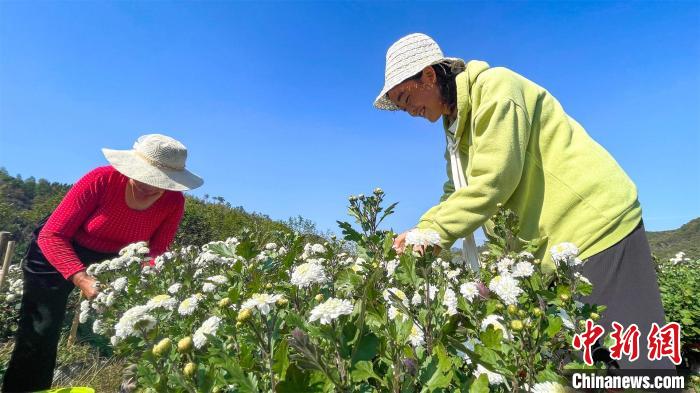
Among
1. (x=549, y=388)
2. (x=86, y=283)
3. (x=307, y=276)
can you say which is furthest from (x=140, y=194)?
(x=549, y=388)

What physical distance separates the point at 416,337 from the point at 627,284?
3.83ft

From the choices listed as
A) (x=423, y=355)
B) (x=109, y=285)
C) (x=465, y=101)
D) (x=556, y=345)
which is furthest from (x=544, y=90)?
(x=109, y=285)

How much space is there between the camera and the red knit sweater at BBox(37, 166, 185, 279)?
3.11m

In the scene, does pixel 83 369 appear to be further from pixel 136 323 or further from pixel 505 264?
pixel 505 264

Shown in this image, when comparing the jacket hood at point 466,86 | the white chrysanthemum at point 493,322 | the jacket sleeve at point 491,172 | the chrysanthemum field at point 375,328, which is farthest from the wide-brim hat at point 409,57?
the white chrysanthemum at point 493,322

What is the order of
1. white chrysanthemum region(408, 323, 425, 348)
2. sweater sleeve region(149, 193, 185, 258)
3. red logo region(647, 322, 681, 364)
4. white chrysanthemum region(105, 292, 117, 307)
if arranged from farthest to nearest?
1. sweater sleeve region(149, 193, 185, 258)
2. white chrysanthemum region(105, 292, 117, 307)
3. red logo region(647, 322, 681, 364)
4. white chrysanthemum region(408, 323, 425, 348)

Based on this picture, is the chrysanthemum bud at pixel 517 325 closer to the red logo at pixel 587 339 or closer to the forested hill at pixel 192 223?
the red logo at pixel 587 339

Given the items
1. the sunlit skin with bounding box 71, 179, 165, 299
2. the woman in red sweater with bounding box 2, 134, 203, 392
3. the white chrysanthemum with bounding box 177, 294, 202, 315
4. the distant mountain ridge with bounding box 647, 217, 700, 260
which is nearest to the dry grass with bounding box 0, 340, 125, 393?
the woman in red sweater with bounding box 2, 134, 203, 392

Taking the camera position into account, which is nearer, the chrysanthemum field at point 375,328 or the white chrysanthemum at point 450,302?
the chrysanthemum field at point 375,328

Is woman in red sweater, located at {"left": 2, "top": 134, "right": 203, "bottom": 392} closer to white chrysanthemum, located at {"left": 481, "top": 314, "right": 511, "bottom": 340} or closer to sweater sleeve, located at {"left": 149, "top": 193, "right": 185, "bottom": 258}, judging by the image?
sweater sleeve, located at {"left": 149, "top": 193, "right": 185, "bottom": 258}

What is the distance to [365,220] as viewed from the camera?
2.00 meters

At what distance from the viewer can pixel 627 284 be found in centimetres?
179

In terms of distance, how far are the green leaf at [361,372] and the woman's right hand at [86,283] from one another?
271 centimetres

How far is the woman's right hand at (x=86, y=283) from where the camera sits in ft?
9.45
